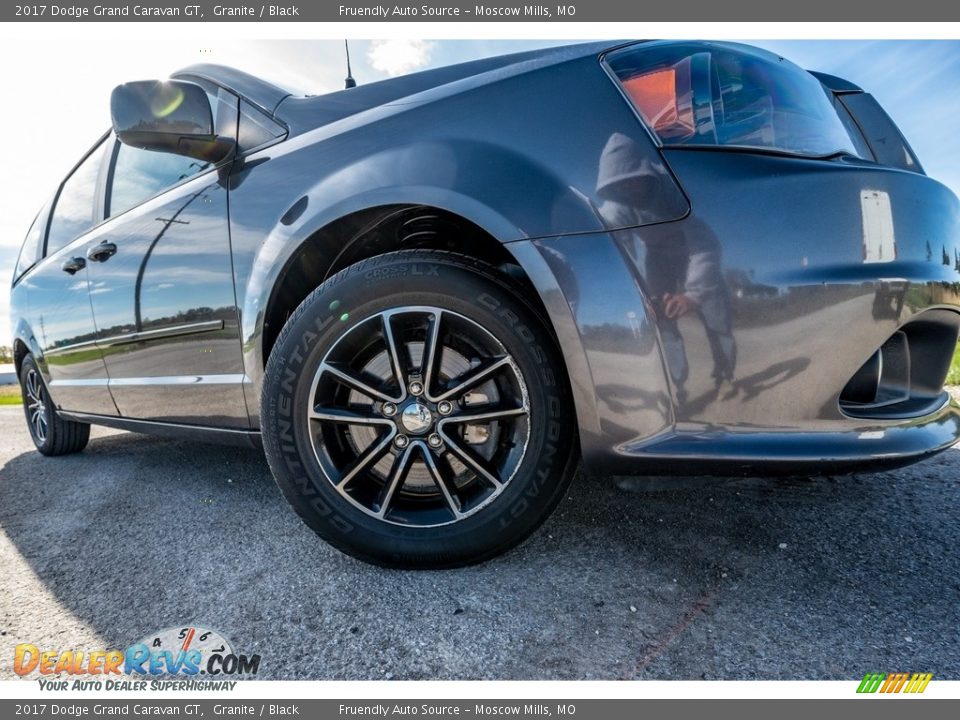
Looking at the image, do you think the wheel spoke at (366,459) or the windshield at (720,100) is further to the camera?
the wheel spoke at (366,459)

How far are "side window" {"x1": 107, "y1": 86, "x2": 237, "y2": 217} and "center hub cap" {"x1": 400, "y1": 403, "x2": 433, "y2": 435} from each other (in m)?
1.24

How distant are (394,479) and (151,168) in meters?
1.99

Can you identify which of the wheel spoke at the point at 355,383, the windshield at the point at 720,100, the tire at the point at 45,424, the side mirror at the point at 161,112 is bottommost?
the tire at the point at 45,424

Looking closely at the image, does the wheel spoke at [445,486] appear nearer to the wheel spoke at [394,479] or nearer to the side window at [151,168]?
the wheel spoke at [394,479]

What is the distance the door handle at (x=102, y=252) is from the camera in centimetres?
232

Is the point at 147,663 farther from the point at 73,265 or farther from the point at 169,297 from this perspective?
the point at 73,265

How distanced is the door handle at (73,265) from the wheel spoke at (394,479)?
6.89 feet

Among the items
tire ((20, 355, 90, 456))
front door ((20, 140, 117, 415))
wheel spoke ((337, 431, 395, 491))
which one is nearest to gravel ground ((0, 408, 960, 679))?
wheel spoke ((337, 431, 395, 491))

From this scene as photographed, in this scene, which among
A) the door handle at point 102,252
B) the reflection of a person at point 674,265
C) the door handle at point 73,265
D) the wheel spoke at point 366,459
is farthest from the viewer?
the door handle at point 73,265

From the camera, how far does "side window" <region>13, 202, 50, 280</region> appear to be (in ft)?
11.2

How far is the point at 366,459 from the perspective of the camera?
1463 mm

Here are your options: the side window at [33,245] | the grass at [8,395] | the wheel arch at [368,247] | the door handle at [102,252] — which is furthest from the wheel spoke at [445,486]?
the grass at [8,395]

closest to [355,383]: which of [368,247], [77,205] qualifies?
[368,247]

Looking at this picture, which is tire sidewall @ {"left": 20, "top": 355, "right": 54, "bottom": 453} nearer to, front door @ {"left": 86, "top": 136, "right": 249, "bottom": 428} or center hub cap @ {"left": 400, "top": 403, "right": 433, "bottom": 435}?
front door @ {"left": 86, "top": 136, "right": 249, "bottom": 428}
